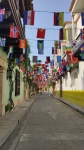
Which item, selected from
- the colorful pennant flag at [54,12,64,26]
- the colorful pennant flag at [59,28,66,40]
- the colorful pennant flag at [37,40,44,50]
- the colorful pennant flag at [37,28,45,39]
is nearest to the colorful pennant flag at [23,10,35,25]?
the colorful pennant flag at [54,12,64,26]

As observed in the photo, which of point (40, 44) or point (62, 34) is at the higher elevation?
point (62, 34)

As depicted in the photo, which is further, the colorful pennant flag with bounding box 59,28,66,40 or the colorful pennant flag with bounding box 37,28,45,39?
the colorful pennant flag with bounding box 59,28,66,40

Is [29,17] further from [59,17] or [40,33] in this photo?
[40,33]

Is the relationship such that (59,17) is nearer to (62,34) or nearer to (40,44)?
(62,34)

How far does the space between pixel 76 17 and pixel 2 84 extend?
767 inches

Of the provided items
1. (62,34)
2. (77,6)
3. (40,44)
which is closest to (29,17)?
(62,34)

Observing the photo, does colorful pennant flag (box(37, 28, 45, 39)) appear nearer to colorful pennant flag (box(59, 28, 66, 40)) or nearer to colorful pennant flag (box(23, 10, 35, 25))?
colorful pennant flag (box(59, 28, 66, 40))

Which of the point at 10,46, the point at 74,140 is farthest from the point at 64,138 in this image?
the point at 10,46

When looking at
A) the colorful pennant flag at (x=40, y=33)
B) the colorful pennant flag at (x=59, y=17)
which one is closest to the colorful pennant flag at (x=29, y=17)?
the colorful pennant flag at (x=59, y=17)

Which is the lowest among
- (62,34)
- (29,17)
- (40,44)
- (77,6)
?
(40,44)

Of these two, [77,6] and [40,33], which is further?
[77,6]

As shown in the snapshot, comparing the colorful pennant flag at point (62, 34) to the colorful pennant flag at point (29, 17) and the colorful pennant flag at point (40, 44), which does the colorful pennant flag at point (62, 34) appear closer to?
the colorful pennant flag at point (40, 44)

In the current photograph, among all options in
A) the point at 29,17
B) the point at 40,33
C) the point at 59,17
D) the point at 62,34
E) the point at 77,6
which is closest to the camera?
the point at 29,17

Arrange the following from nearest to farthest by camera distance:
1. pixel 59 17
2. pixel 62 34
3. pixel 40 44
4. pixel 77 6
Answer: pixel 59 17 → pixel 62 34 → pixel 40 44 → pixel 77 6
